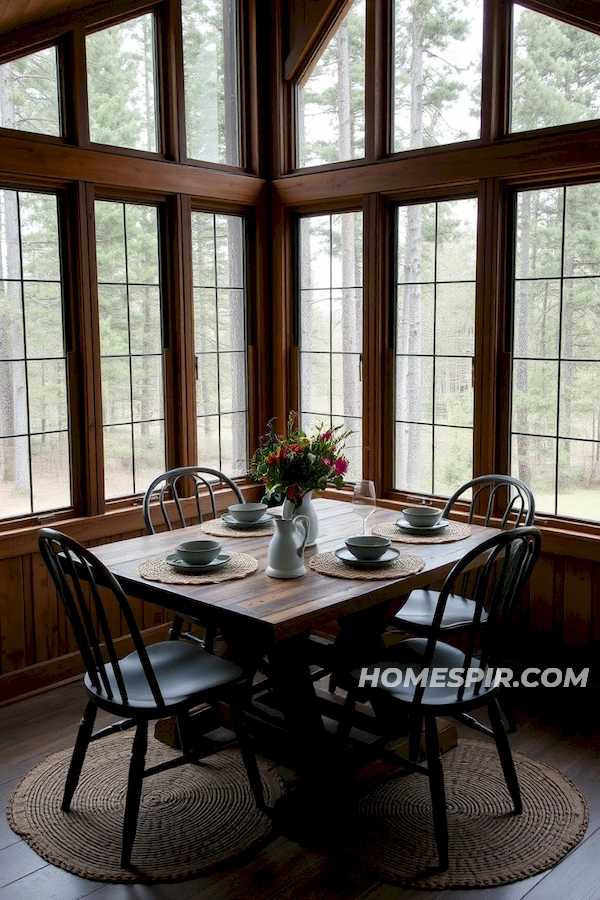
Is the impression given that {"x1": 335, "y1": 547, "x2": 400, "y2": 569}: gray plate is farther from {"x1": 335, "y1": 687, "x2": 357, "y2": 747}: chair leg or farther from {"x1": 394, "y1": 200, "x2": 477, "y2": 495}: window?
{"x1": 394, "y1": 200, "x2": 477, "y2": 495}: window

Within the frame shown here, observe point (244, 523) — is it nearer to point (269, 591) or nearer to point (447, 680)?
point (269, 591)

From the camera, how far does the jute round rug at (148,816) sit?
8.73ft

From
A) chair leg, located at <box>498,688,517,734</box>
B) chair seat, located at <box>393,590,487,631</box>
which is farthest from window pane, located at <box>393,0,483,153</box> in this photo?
chair leg, located at <box>498,688,517,734</box>

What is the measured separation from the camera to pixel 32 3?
3441 mm

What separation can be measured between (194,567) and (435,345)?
1.86m

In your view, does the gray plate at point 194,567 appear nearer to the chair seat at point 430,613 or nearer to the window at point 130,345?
the chair seat at point 430,613

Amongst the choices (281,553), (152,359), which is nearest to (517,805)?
(281,553)

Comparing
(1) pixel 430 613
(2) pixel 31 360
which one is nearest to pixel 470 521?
(1) pixel 430 613

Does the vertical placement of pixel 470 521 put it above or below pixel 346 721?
above

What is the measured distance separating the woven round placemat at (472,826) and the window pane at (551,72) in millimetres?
2557

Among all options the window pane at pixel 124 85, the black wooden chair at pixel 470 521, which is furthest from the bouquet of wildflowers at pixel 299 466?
the window pane at pixel 124 85

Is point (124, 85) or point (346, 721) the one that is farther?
point (124, 85)

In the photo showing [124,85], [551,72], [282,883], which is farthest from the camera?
[124,85]

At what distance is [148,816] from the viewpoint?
9.53 feet
